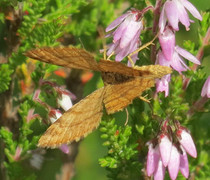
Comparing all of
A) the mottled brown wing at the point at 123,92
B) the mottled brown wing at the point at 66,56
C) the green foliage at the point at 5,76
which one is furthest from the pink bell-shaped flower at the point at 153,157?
the green foliage at the point at 5,76

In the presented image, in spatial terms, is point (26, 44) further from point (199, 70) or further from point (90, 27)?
point (199, 70)

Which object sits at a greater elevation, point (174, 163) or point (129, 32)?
point (129, 32)

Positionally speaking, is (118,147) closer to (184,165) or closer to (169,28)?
(184,165)

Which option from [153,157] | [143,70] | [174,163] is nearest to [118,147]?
[153,157]

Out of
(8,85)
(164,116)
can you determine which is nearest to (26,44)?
(8,85)

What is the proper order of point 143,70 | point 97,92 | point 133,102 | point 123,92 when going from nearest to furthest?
point 143,70 < point 123,92 < point 97,92 < point 133,102

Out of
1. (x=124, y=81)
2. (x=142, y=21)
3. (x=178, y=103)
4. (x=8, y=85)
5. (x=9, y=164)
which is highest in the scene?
(x=142, y=21)

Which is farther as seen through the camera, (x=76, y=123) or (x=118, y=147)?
(x=118, y=147)

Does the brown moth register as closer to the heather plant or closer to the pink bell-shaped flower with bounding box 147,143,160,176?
the heather plant
